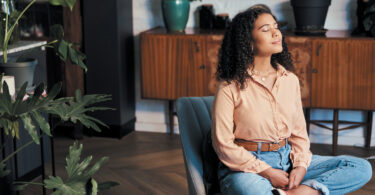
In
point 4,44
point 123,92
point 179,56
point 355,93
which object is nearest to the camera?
point 4,44

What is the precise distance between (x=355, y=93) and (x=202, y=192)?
2114 millimetres

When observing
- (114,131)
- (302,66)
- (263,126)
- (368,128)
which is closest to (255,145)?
(263,126)

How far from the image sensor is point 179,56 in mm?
4090

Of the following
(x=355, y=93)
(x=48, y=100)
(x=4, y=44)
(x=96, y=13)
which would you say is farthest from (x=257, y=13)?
(x=96, y=13)

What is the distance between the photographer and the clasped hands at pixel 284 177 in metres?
2.17

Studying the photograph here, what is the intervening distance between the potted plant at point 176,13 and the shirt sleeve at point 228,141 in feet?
6.62

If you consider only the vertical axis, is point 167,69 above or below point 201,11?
below

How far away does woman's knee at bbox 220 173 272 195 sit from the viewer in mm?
2010

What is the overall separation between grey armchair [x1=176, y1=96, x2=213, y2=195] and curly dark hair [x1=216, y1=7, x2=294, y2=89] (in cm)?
21

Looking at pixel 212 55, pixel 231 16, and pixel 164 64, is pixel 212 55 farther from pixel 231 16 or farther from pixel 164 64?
pixel 231 16

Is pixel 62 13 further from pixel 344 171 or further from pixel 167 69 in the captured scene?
pixel 344 171

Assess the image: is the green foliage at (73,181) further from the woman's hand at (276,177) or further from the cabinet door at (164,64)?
the cabinet door at (164,64)

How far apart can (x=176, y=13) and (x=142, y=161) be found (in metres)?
1.12

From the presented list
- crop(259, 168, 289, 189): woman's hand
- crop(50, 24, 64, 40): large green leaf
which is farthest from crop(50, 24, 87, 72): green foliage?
crop(259, 168, 289, 189): woman's hand
